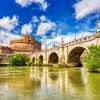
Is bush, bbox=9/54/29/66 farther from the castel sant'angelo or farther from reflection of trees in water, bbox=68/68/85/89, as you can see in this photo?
reflection of trees in water, bbox=68/68/85/89

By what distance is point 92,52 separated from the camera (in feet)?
102

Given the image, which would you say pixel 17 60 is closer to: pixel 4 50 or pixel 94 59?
pixel 4 50

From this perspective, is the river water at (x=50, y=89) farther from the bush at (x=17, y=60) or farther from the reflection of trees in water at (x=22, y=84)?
the bush at (x=17, y=60)

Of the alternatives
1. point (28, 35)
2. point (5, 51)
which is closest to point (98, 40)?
point (5, 51)

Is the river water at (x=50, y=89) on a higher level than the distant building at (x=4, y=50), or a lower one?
lower

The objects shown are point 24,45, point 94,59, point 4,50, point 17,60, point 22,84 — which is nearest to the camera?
point 22,84

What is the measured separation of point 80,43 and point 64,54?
12459mm

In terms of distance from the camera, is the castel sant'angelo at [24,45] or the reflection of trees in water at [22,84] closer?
the reflection of trees in water at [22,84]

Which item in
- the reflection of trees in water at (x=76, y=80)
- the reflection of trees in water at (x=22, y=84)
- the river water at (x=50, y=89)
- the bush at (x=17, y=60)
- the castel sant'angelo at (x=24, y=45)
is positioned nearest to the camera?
the river water at (x=50, y=89)

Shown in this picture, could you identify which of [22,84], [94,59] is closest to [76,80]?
[22,84]

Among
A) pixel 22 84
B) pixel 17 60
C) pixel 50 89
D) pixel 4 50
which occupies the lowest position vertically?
pixel 50 89

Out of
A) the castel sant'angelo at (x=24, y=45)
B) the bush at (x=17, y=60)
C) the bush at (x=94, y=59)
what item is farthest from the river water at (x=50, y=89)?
the castel sant'angelo at (x=24, y=45)

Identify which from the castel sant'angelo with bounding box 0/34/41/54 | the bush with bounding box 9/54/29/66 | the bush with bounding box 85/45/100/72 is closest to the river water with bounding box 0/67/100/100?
the bush with bounding box 85/45/100/72

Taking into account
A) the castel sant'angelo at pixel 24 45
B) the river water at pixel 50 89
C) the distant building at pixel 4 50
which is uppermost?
the castel sant'angelo at pixel 24 45
